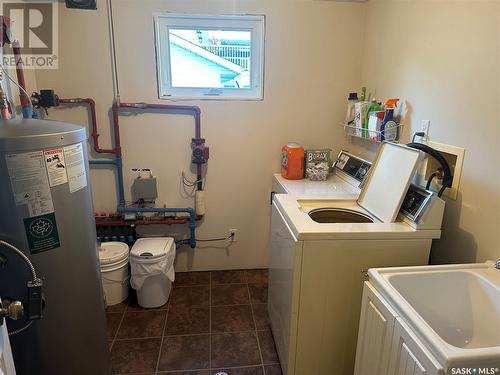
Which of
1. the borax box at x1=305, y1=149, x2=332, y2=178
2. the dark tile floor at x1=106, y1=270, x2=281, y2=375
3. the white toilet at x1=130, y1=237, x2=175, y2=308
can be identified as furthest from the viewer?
the borax box at x1=305, y1=149, x2=332, y2=178

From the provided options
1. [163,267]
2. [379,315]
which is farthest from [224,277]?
[379,315]

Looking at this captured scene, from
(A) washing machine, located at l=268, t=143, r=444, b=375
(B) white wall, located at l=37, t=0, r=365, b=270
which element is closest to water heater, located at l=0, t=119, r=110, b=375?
(A) washing machine, located at l=268, t=143, r=444, b=375

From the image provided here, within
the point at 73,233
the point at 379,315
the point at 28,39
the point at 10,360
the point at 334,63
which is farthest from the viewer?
the point at 334,63

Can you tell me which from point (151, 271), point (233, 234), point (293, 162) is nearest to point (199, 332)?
point (151, 271)

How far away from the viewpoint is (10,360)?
Result: 2.84 feet

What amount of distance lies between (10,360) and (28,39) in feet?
6.98

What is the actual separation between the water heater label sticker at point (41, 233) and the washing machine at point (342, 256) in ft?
3.15

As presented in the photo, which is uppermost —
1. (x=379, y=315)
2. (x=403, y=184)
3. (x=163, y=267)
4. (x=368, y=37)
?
(x=368, y=37)

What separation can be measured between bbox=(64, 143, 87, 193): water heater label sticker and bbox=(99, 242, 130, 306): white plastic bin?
1128mm

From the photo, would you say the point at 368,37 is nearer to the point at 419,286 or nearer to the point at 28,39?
the point at 419,286

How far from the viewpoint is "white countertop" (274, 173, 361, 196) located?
2.06m

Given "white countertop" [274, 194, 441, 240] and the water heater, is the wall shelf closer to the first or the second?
"white countertop" [274, 194, 441, 240]

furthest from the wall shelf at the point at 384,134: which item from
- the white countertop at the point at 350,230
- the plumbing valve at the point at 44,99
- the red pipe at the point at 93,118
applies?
the plumbing valve at the point at 44,99

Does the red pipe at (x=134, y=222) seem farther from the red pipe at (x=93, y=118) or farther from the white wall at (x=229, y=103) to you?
the red pipe at (x=93, y=118)
